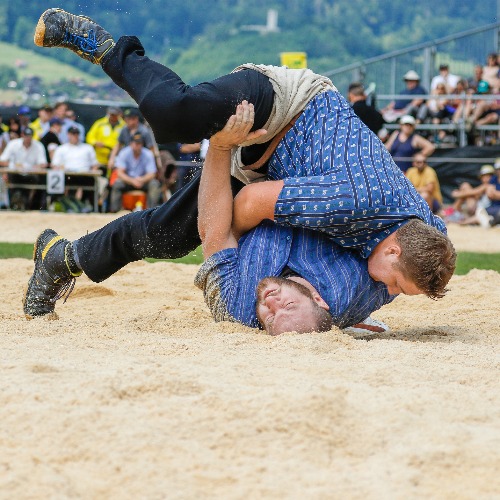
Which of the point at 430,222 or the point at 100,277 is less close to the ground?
the point at 430,222

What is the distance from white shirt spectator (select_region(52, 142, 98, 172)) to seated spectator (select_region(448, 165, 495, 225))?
595cm

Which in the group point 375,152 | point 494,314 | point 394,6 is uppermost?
point 394,6

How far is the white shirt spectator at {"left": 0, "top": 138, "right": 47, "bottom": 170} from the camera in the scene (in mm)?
14367

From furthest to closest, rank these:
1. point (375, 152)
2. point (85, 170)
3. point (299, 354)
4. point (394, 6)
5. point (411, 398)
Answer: point (394, 6) < point (85, 170) < point (375, 152) < point (299, 354) < point (411, 398)

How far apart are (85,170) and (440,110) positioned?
6.31 m

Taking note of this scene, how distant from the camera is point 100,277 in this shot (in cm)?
458

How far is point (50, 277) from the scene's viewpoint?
4.64 metres

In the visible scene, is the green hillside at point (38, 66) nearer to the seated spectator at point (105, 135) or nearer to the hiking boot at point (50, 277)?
the seated spectator at point (105, 135)

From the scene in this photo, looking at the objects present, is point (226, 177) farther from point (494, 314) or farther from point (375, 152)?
point (494, 314)

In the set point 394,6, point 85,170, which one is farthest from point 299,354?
point 394,6

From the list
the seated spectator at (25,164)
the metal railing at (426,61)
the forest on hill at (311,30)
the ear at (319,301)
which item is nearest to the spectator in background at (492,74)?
the metal railing at (426,61)

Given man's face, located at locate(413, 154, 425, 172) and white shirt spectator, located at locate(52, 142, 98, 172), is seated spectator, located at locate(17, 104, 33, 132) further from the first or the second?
man's face, located at locate(413, 154, 425, 172)

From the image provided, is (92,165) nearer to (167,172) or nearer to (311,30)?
(167,172)

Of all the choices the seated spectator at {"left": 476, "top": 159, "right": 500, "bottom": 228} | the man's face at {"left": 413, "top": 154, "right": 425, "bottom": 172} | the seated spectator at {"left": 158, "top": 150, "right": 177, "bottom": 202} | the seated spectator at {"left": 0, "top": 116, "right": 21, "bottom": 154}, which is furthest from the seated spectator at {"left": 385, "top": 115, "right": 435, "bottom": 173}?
the seated spectator at {"left": 0, "top": 116, "right": 21, "bottom": 154}
